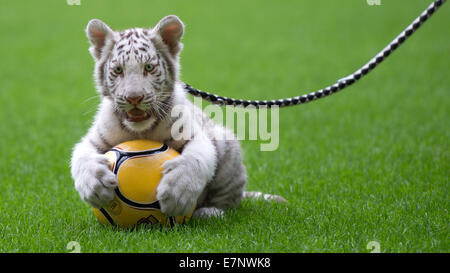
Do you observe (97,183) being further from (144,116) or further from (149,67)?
(149,67)

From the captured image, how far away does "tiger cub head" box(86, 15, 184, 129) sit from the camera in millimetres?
4051

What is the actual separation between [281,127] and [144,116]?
4.78 meters

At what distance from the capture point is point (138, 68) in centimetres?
409

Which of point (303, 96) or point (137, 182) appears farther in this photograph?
point (303, 96)

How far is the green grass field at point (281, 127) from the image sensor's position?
420 cm

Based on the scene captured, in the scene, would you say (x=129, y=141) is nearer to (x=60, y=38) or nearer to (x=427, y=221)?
(x=427, y=221)

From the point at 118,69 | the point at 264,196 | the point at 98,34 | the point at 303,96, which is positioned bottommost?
the point at 264,196

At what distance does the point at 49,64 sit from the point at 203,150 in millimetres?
10138

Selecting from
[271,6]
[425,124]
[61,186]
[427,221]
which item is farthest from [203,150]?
[271,6]

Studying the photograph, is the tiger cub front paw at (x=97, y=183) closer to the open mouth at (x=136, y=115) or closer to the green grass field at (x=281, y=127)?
the green grass field at (x=281, y=127)

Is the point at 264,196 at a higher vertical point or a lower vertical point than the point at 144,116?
lower

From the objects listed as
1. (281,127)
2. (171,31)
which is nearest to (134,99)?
(171,31)

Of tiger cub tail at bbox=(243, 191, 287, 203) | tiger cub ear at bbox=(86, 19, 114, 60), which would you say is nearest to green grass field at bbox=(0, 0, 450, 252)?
tiger cub tail at bbox=(243, 191, 287, 203)

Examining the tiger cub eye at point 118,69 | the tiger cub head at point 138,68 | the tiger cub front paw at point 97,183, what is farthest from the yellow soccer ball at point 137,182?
the tiger cub eye at point 118,69
